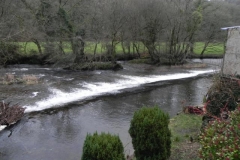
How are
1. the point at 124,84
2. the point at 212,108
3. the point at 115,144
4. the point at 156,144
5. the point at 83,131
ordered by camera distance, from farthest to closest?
1. the point at 124,84
2. the point at 83,131
3. the point at 212,108
4. the point at 156,144
5. the point at 115,144

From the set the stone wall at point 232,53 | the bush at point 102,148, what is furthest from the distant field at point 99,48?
the bush at point 102,148

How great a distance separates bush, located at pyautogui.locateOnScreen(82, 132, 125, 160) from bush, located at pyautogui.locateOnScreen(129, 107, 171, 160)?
126 cm

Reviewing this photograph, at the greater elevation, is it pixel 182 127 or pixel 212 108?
pixel 212 108

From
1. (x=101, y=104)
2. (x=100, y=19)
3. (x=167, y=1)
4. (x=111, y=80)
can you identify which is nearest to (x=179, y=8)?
(x=167, y=1)

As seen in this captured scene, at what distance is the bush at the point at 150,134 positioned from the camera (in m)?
7.10

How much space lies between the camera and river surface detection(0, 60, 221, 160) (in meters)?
11.1

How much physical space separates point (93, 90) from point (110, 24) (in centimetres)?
1341

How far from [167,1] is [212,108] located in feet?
88.2

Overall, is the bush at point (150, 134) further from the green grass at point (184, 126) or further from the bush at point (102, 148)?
the green grass at point (184, 126)

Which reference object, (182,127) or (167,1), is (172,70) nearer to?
(167,1)

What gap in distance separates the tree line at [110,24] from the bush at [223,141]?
2617 cm

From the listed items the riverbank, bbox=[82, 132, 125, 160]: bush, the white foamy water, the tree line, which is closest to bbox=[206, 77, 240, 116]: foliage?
the riverbank

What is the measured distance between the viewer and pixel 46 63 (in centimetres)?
3356

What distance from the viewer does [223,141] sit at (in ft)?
14.7
